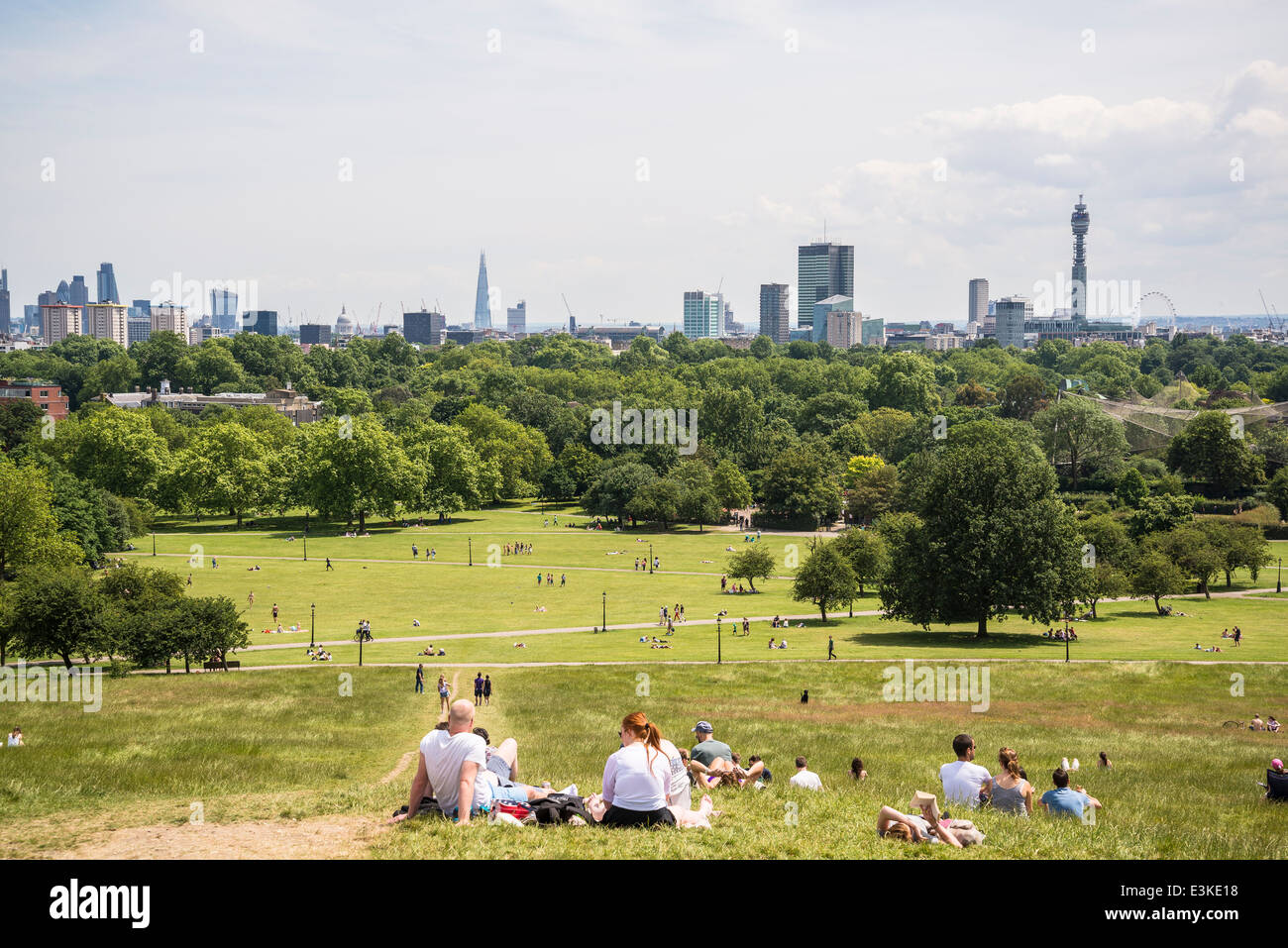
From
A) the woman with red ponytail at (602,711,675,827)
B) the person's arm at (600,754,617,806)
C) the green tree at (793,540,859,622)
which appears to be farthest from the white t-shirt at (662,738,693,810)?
the green tree at (793,540,859,622)

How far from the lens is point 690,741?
25.1 m

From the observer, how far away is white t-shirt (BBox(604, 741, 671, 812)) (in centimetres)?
1145

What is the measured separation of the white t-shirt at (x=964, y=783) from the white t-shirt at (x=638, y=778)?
4.56m

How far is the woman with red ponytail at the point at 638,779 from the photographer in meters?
11.5

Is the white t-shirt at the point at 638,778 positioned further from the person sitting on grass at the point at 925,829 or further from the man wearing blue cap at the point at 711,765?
the man wearing blue cap at the point at 711,765

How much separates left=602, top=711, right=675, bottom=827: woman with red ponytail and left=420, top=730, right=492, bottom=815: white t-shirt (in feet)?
4.65

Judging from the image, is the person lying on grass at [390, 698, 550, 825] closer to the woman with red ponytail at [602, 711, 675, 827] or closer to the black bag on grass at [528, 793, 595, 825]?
the black bag on grass at [528, 793, 595, 825]

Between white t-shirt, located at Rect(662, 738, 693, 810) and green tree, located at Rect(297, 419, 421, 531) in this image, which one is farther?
green tree, located at Rect(297, 419, 421, 531)

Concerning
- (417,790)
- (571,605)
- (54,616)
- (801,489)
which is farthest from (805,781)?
(801,489)
